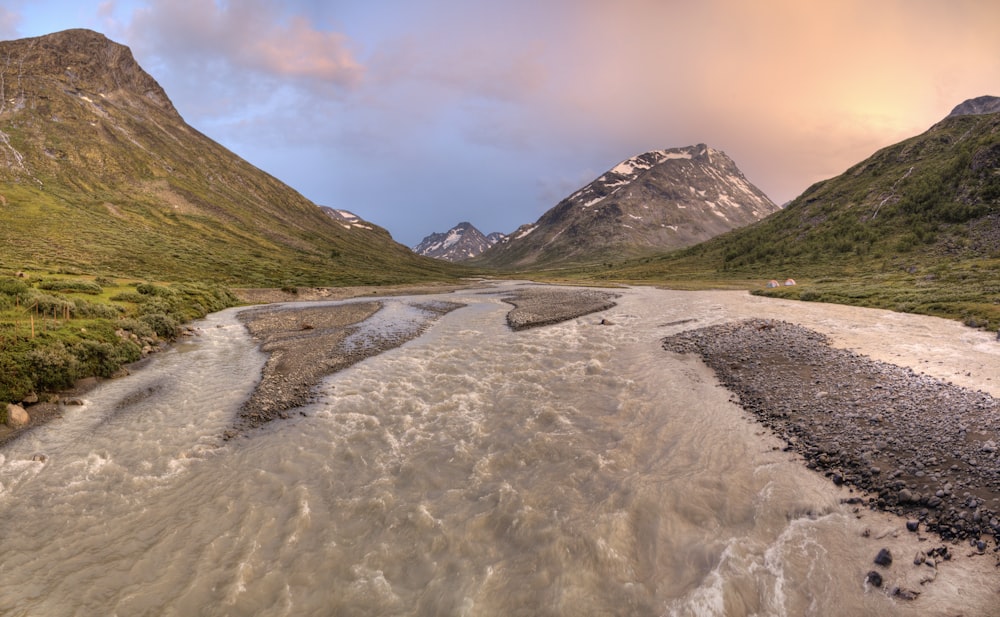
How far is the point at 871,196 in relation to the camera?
425 feet

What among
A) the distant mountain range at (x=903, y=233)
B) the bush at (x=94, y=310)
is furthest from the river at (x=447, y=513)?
the distant mountain range at (x=903, y=233)

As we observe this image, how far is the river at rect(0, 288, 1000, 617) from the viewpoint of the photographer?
883 cm

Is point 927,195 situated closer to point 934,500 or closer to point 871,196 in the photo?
point 871,196

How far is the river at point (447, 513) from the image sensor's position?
8828 millimetres

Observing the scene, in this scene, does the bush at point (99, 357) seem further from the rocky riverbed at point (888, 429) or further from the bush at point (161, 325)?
the rocky riverbed at point (888, 429)

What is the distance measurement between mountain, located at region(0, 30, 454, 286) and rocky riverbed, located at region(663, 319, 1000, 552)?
9916 centimetres

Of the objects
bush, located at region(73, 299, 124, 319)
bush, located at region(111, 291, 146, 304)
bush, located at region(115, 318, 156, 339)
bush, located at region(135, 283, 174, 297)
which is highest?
bush, located at region(135, 283, 174, 297)

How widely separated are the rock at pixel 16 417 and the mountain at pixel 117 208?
70.7 meters

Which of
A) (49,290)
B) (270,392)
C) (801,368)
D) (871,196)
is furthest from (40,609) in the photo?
(871,196)

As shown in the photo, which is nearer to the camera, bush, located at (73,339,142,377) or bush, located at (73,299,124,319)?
bush, located at (73,339,142,377)

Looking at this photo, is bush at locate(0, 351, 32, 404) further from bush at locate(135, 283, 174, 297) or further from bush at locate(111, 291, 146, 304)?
bush at locate(135, 283, 174, 297)

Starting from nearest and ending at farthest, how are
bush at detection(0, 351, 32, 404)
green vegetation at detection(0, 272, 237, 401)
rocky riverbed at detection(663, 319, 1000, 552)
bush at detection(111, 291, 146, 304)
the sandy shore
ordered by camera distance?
rocky riverbed at detection(663, 319, 1000, 552) < bush at detection(0, 351, 32, 404) < green vegetation at detection(0, 272, 237, 401) < the sandy shore < bush at detection(111, 291, 146, 304)

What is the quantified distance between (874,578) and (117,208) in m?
190

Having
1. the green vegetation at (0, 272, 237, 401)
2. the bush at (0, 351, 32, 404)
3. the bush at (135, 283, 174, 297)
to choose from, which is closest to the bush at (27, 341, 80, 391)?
the green vegetation at (0, 272, 237, 401)
